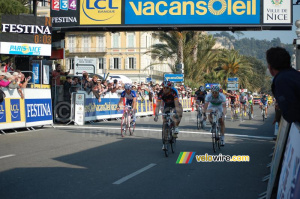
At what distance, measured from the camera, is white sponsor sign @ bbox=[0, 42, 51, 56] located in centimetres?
2164

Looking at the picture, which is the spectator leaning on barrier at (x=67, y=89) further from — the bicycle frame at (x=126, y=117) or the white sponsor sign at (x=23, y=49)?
Result: the bicycle frame at (x=126, y=117)

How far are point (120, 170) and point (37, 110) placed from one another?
34.4ft

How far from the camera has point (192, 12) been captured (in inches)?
887

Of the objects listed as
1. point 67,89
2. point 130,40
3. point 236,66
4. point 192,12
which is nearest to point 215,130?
point 192,12

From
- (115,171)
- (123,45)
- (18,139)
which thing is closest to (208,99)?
(115,171)

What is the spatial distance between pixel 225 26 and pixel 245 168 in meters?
13.5

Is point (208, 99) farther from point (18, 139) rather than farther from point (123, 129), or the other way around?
point (18, 139)

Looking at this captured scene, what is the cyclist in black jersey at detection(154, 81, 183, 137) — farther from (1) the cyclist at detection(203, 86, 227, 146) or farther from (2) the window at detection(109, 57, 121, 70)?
(2) the window at detection(109, 57, 121, 70)

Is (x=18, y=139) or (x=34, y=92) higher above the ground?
(x=34, y=92)

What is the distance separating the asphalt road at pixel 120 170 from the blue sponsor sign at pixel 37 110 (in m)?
3.34

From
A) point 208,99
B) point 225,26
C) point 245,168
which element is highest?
point 225,26

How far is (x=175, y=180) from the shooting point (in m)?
8.12

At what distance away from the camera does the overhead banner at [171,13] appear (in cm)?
2214
